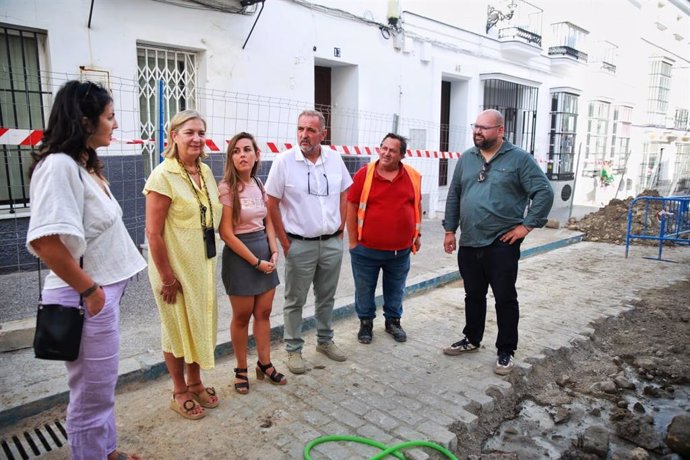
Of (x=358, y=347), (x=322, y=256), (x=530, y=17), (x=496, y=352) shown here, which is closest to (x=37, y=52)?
(x=322, y=256)

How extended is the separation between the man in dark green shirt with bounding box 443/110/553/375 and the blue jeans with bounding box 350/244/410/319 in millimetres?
569

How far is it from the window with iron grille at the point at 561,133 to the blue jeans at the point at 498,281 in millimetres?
11535

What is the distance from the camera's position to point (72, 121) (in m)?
1.98

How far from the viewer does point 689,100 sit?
25.7 meters

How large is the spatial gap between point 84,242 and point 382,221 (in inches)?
94.7

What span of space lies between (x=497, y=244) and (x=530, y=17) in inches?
477

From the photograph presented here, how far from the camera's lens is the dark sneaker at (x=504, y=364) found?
375 centimetres

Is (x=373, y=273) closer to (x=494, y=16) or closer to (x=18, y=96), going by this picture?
(x=18, y=96)

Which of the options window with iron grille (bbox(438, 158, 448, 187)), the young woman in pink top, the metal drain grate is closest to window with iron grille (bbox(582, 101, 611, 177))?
window with iron grille (bbox(438, 158, 448, 187))

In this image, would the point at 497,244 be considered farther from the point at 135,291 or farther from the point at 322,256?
the point at 135,291

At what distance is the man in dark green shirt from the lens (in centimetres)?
367

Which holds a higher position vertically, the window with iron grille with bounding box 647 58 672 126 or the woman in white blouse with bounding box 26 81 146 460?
the window with iron grille with bounding box 647 58 672 126

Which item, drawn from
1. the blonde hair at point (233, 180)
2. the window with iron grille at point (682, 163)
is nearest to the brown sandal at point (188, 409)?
the blonde hair at point (233, 180)

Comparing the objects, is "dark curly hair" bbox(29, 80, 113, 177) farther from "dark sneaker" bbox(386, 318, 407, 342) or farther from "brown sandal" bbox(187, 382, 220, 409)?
"dark sneaker" bbox(386, 318, 407, 342)
